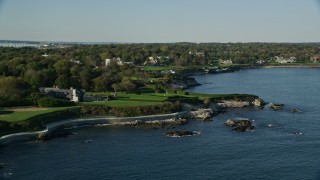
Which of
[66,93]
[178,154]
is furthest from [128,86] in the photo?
[178,154]

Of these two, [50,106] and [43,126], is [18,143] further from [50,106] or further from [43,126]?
[50,106]

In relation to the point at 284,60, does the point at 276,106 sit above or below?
below

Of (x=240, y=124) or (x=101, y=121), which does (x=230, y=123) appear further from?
(x=101, y=121)

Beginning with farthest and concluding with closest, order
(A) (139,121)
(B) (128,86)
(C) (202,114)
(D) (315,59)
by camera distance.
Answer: (D) (315,59)
(B) (128,86)
(C) (202,114)
(A) (139,121)

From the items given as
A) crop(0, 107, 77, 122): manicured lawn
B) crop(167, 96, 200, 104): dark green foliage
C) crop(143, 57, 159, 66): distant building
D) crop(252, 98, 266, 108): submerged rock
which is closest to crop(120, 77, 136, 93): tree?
crop(167, 96, 200, 104): dark green foliage

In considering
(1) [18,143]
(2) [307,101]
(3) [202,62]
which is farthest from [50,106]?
(3) [202,62]

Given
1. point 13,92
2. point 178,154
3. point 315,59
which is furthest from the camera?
point 315,59
